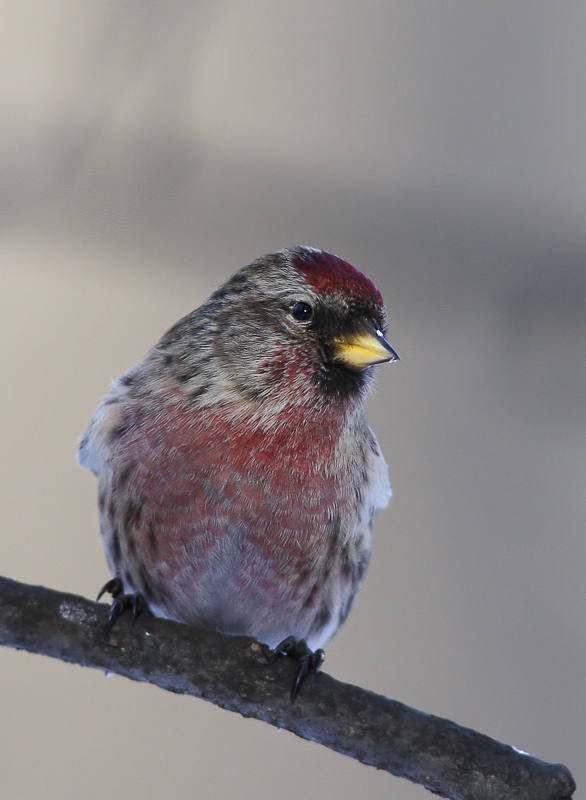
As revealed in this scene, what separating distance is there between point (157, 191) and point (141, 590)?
1.00 metres

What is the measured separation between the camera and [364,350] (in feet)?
4.20

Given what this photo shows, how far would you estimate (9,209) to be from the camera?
198 cm

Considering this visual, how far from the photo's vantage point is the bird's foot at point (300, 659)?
1111mm

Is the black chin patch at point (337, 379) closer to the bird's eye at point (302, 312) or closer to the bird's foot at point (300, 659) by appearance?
the bird's eye at point (302, 312)

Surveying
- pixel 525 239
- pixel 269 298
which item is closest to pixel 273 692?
pixel 269 298

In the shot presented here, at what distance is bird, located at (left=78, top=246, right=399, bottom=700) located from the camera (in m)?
1.32

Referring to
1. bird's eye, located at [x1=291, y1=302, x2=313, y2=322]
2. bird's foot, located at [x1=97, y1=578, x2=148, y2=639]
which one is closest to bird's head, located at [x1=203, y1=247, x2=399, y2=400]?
bird's eye, located at [x1=291, y1=302, x2=313, y2=322]

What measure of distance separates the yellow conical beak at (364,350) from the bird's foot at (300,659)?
0.38 metres

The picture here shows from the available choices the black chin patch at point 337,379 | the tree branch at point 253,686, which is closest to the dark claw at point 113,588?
the tree branch at point 253,686

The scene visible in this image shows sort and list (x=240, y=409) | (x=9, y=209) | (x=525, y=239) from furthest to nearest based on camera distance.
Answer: (x=525, y=239)
(x=9, y=209)
(x=240, y=409)

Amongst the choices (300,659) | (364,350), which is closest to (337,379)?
(364,350)

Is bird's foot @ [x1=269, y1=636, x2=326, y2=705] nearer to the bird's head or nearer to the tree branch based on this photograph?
the tree branch

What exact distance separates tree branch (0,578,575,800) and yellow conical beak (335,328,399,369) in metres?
0.39

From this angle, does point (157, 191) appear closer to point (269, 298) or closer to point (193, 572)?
point (269, 298)
